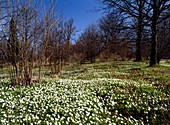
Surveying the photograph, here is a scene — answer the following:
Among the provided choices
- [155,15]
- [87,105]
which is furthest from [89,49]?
[87,105]

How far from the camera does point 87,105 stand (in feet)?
21.4

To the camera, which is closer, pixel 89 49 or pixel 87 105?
pixel 87 105

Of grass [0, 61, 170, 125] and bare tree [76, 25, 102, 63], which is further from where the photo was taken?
bare tree [76, 25, 102, 63]

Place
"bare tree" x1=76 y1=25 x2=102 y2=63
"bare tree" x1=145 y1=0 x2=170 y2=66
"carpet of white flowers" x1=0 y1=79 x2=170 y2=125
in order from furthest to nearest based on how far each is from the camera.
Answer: "bare tree" x1=76 y1=25 x2=102 y2=63
"bare tree" x1=145 y1=0 x2=170 y2=66
"carpet of white flowers" x1=0 y1=79 x2=170 y2=125

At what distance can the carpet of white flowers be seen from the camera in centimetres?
527

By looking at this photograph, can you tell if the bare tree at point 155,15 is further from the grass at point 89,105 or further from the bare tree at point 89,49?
the bare tree at point 89,49

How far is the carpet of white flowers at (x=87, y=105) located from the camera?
5.27 metres

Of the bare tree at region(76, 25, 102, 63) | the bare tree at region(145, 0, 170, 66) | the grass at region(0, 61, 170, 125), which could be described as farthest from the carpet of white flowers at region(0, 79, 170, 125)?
the bare tree at region(76, 25, 102, 63)

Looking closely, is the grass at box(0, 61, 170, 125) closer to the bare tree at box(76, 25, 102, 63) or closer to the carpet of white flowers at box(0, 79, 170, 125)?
the carpet of white flowers at box(0, 79, 170, 125)

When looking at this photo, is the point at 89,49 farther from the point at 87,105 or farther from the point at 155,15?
the point at 87,105

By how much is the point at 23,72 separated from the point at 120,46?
30817 millimetres

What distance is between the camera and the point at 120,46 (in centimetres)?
3809

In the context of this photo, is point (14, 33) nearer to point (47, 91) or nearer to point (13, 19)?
point (13, 19)

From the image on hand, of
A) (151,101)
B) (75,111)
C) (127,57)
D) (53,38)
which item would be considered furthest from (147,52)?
(75,111)
